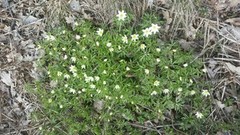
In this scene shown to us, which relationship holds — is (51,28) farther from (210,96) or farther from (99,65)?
(210,96)

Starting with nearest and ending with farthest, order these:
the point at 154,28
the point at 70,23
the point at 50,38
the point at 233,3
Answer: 1. the point at 154,28
2. the point at 233,3
3. the point at 50,38
4. the point at 70,23

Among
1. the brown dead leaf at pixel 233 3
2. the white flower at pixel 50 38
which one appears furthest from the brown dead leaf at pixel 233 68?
the white flower at pixel 50 38

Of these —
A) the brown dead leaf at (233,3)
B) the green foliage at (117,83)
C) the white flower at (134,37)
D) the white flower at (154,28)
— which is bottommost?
the green foliage at (117,83)

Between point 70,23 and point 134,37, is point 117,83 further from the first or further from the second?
point 70,23

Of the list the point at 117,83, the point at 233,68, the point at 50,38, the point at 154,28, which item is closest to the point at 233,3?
the point at 233,68

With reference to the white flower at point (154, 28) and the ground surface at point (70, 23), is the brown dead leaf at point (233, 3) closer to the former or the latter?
the ground surface at point (70, 23)

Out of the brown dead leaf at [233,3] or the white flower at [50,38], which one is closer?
the brown dead leaf at [233,3]
